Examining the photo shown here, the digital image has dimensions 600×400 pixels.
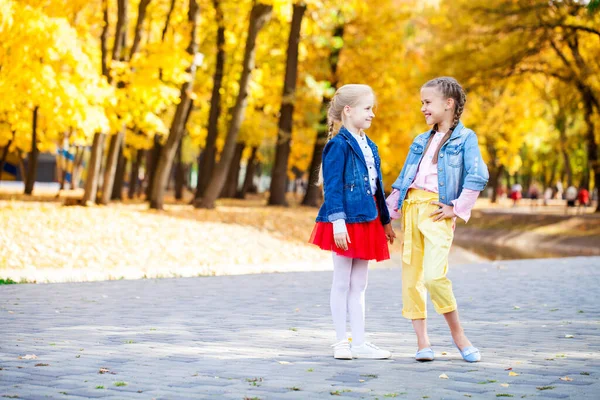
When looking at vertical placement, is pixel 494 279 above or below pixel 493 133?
below

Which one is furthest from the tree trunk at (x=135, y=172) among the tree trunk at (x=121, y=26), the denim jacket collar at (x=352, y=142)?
the denim jacket collar at (x=352, y=142)

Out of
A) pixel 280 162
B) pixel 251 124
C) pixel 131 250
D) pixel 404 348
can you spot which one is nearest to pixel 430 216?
pixel 404 348

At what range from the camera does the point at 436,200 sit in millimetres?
6605

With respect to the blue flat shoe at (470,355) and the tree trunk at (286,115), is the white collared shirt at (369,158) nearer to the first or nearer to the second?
the blue flat shoe at (470,355)

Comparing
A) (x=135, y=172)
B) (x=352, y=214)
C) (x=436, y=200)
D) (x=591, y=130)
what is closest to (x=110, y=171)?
(x=352, y=214)

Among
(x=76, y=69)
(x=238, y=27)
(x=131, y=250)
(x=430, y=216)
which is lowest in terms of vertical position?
(x=131, y=250)

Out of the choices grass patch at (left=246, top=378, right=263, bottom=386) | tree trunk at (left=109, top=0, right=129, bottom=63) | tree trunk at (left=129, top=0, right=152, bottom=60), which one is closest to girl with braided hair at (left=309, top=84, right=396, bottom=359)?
grass patch at (left=246, top=378, right=263, bottom=386)

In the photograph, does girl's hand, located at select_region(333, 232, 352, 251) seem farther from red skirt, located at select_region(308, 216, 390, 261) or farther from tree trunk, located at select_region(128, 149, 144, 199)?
tree trunk, located at select_region(128, 149, 144, 199)

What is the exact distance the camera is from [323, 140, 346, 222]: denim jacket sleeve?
667cm

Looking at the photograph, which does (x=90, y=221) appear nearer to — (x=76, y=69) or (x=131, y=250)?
(x=131, y=250)

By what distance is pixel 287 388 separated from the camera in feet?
17.9

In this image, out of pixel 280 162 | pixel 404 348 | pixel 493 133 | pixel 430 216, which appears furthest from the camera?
pixel 493 133

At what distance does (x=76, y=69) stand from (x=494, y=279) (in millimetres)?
9884

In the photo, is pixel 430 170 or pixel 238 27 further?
pixel 238 27
